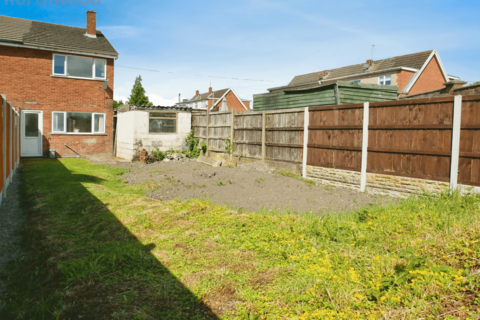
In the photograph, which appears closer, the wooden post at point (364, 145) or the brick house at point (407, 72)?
the wooden post at point (364, 145)

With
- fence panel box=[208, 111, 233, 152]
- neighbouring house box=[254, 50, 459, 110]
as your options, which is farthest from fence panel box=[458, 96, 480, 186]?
neighbouring house box=[254, 50, 459, 110]

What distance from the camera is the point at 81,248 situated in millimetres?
4754

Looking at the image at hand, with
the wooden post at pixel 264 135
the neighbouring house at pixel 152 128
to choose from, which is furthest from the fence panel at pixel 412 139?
the neighbouring house at pixel 152 128

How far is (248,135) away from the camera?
1349cm

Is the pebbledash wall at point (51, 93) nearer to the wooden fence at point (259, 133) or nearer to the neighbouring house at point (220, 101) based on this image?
the wooden fence at point (259, 133)

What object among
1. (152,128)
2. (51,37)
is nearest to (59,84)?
(51,37)

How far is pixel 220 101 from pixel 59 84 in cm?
3348

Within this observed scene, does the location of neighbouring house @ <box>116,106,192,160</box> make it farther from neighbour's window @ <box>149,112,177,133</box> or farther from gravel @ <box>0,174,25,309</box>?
gravel @ <box>0,174,25,309</box>

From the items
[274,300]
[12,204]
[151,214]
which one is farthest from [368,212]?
[12,204]

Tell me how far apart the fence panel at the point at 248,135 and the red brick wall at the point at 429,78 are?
895 inches

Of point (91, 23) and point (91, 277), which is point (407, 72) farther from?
point (91, 277)

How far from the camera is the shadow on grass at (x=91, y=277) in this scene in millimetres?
3187

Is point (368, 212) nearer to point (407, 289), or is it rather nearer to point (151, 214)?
point (407, 289)

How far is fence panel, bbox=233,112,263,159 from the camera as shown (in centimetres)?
1291
